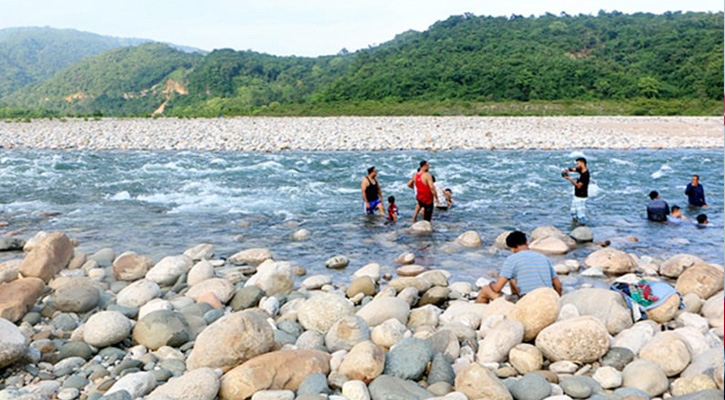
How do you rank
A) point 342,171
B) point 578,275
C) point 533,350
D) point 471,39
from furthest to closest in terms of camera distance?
point 471,39 < point 342,171 < point 578,275 < point 533,350

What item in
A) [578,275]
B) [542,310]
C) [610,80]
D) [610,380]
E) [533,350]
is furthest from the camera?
[610,80]

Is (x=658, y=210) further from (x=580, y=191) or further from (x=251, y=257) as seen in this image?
(x=251, y=257)

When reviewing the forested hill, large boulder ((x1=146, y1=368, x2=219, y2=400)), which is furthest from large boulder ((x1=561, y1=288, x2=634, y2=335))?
the forested hill

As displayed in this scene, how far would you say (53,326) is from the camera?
595 cm

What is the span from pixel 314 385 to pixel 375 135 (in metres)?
26.1

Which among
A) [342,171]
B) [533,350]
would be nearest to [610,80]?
[342,171]

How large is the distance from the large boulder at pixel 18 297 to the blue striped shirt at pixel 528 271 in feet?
16.7

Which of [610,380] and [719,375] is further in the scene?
[610,380]

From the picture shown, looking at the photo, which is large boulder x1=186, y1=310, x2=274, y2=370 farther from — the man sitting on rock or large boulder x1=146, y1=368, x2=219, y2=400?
the man sitting on rock

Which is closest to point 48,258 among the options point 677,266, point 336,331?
point 336,331

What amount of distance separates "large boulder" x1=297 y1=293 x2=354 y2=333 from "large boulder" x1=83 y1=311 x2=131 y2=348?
5.50ft

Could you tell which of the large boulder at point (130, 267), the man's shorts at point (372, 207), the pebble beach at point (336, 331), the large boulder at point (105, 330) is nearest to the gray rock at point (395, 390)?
the pebble beach at point (336, 331)

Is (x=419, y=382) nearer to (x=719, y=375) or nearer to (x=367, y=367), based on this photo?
(x=367, y=367)

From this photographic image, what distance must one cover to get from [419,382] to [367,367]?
45cm
